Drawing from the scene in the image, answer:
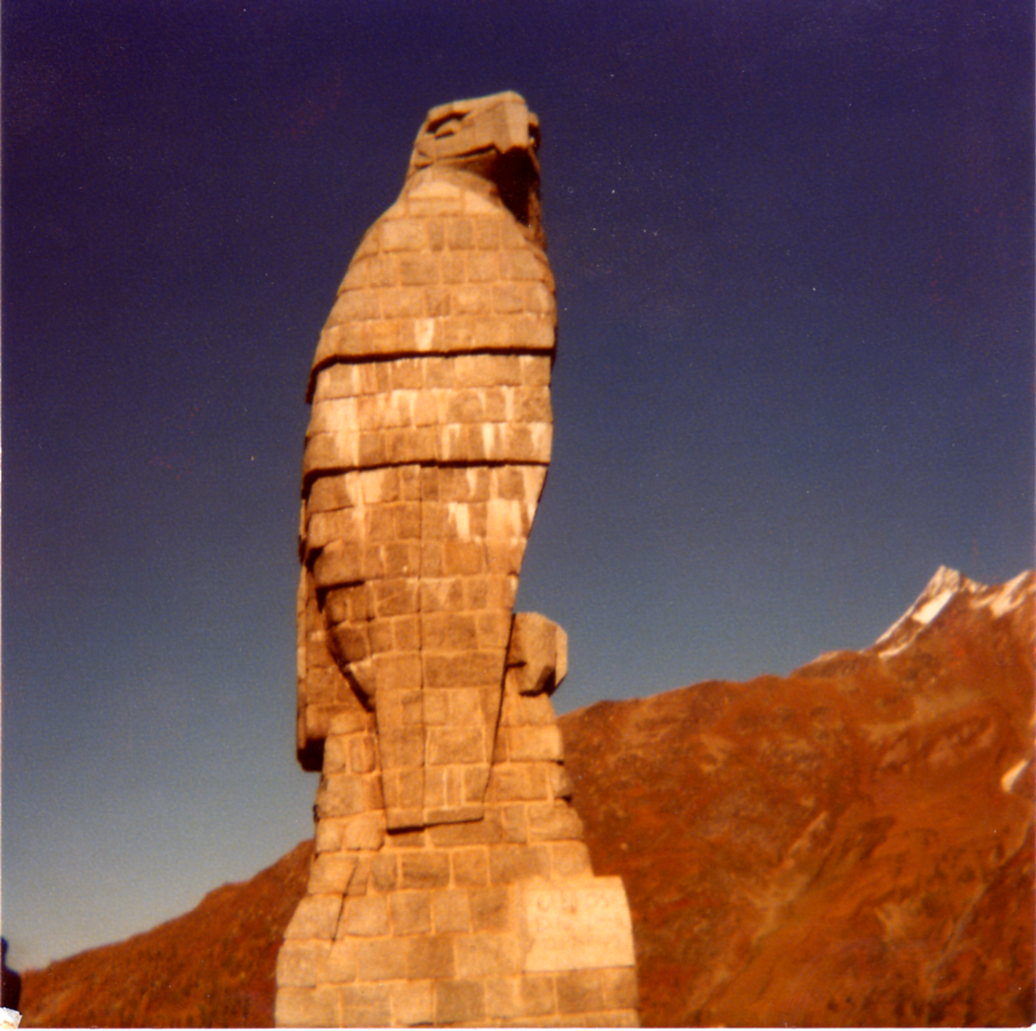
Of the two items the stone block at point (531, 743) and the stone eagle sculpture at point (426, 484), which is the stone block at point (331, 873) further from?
the stone block at point (531, 743)

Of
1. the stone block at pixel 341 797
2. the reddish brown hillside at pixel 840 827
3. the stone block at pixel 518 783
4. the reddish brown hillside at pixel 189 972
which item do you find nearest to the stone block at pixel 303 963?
the stone block at pixel 341 797

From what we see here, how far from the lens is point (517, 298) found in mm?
5922

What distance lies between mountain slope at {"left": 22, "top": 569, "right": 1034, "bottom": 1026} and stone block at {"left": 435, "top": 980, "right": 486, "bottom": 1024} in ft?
77.4

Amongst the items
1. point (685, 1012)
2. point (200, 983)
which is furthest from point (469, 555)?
point (200, 983)

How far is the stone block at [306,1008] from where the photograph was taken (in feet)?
15.7

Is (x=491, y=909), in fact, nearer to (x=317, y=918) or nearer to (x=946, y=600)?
(x=317, y=918)

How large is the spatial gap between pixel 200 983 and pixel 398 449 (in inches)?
1118

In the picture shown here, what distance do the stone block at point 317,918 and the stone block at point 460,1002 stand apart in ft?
1.83

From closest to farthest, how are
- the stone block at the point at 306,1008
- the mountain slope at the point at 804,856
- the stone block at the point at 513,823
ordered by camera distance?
1. the stone block at the point at 306,1008
2. the stone block at the point at 513,823
3. the mountain slope at the point at 804,856

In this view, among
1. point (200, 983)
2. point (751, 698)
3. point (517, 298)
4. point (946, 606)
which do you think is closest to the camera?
point (517, 298)

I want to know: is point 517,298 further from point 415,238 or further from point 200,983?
point 200,983

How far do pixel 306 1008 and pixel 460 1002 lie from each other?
0.69 m

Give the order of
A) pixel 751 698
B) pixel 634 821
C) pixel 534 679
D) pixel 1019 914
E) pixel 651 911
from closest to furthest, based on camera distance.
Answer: pixel 534 679, pixel 1019 914, pixel 651 911, pixel 634 821, pixel 751 698

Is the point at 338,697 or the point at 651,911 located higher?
the point at 338,697
